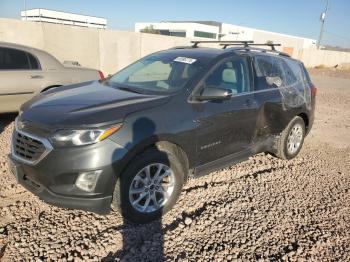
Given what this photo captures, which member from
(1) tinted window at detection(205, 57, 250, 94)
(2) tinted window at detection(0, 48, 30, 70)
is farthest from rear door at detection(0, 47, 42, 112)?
(1) tinted window at detection(205, 57, 250, 94)

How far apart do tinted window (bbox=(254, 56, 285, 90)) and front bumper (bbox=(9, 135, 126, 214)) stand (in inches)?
93.6

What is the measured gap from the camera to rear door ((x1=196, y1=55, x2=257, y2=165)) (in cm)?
378

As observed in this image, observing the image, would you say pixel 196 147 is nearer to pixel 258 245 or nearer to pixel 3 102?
pixel 258 245

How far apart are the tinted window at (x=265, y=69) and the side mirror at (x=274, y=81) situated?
0.11 feet

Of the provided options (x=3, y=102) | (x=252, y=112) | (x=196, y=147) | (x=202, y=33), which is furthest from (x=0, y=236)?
(x=202, y=33)

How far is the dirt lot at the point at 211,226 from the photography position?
119 inches

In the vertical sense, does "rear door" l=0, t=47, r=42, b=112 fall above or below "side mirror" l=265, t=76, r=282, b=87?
below

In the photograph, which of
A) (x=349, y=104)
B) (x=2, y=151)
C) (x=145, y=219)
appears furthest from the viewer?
(x=349, y=104)

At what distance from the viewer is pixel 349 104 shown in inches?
495

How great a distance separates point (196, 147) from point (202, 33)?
236ft

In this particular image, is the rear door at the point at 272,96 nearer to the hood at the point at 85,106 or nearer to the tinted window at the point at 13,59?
the hood at the point at 85,106

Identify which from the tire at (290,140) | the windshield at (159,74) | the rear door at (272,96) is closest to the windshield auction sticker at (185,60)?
the windshield at (159,74)

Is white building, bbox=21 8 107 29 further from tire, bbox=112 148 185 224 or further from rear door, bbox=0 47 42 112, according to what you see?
tire, bbox=112 148 185 224

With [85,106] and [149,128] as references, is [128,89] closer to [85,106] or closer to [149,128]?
[85,106]
